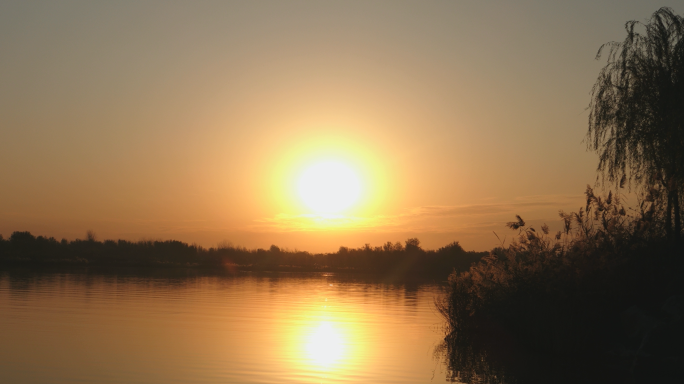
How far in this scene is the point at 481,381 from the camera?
15.8m

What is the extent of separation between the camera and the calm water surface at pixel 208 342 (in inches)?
620

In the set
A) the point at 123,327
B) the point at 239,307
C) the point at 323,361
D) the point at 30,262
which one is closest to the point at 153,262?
the point at 30,262

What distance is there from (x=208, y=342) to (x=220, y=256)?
6004 inches

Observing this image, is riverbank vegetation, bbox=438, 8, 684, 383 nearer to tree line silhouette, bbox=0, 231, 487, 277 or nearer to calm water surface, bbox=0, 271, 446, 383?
calm water surface, bbox=0, 271, 446, 383

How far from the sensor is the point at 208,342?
21.1 m

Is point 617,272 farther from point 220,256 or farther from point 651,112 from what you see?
point 220,256

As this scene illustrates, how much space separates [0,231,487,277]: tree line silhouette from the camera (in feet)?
381

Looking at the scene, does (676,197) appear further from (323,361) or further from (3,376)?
(3,376)

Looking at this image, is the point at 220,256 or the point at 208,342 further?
A: the point at 220,256

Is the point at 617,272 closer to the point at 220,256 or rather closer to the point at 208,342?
the point at 208,342

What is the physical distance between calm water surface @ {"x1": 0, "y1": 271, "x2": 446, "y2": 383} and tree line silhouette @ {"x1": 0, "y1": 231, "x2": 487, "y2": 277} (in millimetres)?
76713

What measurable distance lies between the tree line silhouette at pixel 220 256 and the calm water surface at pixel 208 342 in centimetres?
7671

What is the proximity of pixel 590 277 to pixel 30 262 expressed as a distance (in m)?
96.6

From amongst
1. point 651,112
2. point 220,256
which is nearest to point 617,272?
point 651,112
